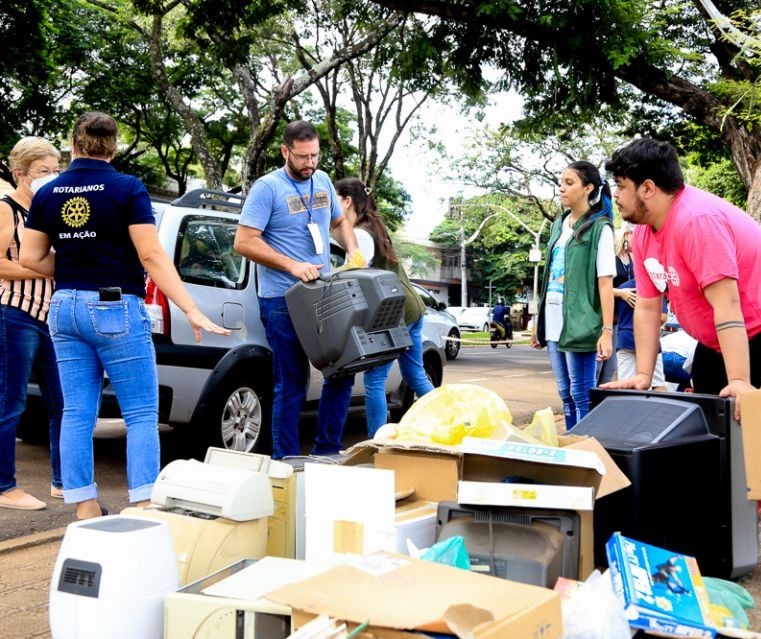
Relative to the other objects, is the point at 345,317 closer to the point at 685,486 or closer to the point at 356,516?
the point at 356,516

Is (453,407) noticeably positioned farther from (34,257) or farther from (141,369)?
(34,257)

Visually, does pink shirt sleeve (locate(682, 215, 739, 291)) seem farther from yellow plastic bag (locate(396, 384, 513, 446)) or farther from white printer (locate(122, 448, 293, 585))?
white printer (locate(122, 448, 293, 585))

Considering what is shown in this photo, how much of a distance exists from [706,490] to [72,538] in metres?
2.29

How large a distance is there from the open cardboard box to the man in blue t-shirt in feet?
4.36

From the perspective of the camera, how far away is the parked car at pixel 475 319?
42.7 m

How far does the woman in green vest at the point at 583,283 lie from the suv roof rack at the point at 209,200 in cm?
225

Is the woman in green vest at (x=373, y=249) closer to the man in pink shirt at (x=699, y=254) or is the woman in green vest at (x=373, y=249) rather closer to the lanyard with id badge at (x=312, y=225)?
the lanyard with id badge at (x=312, y=225)

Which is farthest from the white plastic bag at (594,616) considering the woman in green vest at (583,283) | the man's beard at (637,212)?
the woman in green vest at (583,283)

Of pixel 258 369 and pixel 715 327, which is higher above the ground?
pixel 715 327

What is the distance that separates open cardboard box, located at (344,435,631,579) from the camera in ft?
8.89

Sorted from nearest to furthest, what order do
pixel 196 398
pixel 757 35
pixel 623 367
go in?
pixel 196 398
pixel 623 367
pixel 757 35

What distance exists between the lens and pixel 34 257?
3.80 metres

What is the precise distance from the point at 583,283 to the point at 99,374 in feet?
9.30

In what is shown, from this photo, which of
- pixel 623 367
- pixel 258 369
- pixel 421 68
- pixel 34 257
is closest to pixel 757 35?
pixel 421 68
